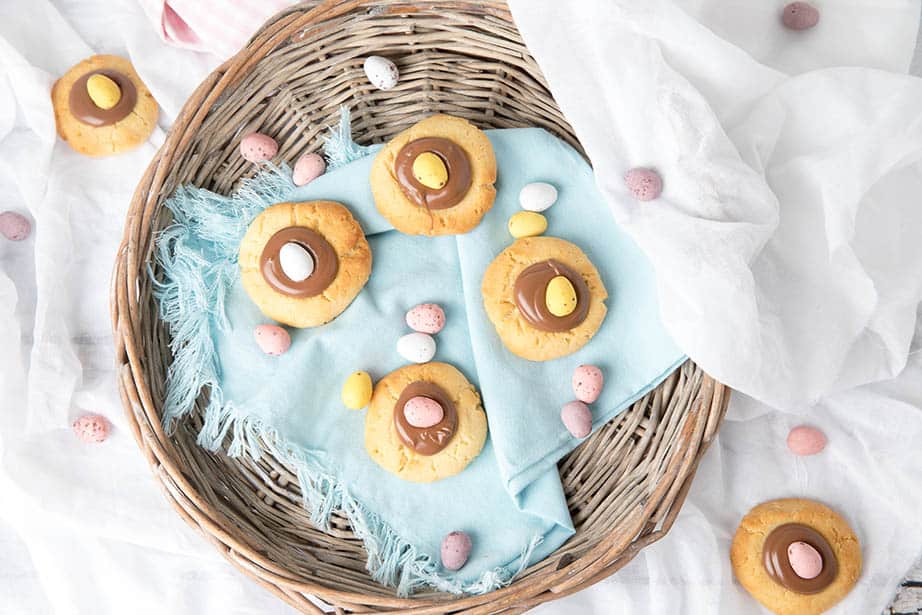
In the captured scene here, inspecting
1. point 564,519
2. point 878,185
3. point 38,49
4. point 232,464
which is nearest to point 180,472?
point 232,464

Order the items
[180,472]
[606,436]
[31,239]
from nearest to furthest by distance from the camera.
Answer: [180,472] < [606,436] < [31,239]

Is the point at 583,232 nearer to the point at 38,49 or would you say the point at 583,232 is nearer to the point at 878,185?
the point at 878,185

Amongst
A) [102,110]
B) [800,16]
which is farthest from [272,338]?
[800,16]

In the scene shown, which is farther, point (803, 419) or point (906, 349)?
point (803, 419)

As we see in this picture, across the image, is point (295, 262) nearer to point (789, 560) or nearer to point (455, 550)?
point (455, 550)

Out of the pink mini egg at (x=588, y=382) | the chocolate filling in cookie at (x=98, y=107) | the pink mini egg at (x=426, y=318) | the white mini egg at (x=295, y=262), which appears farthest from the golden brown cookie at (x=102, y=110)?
the pink mini egg at (x=588, y=382)

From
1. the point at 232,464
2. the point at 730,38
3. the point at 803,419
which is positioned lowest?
the point at 803,419

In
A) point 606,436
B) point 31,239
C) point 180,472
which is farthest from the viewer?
point 31,239
